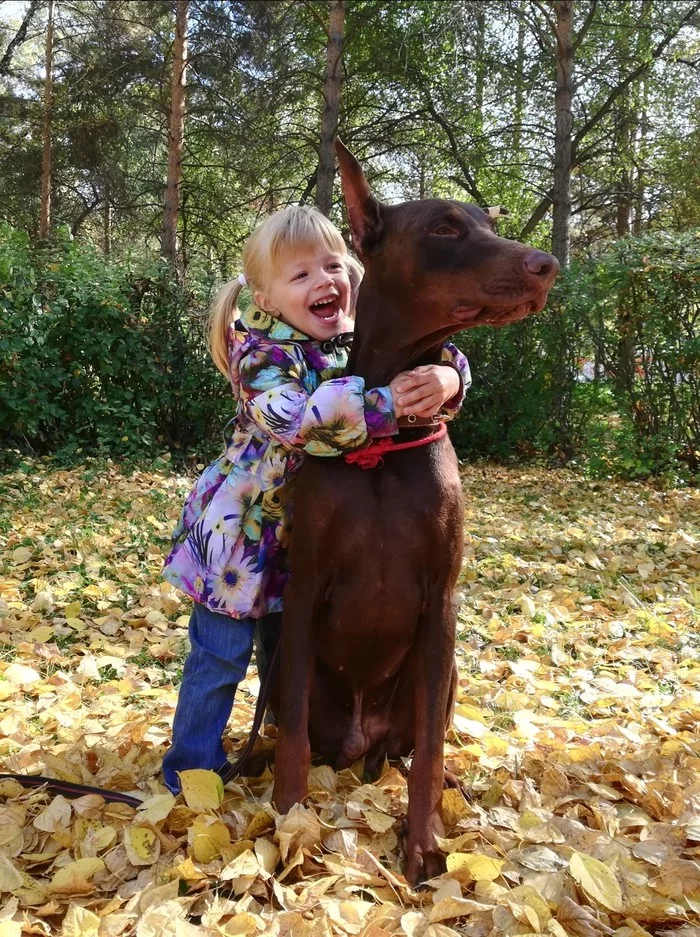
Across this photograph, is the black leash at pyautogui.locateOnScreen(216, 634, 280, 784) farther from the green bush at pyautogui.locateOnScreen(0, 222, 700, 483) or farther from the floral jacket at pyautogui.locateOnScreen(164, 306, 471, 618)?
the green bush at pyautogui.locateOnScreen(0, 222, 700, 483)

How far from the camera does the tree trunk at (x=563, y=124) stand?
1174cm

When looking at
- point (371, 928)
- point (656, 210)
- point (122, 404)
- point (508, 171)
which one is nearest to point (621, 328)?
point (122, 404)

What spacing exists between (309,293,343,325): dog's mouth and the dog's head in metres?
0.21

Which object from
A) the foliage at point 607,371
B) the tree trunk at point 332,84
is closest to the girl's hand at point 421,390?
the foliage at point 607,371

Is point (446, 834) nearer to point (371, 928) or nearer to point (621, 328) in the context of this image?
point (371, 928)

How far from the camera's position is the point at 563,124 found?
1198cm

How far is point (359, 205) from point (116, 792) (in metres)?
1.91

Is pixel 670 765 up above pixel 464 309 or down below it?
below

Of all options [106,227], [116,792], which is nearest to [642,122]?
[106,227]

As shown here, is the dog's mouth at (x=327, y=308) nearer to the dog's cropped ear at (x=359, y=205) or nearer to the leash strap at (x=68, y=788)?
the dog's cropped ear at (x=359, y=205)

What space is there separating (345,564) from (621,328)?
756 centimetres

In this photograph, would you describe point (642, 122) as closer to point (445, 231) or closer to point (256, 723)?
point (445, 231)

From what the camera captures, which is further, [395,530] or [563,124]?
[563,124]

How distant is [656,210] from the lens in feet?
59.6
